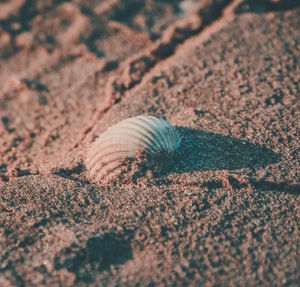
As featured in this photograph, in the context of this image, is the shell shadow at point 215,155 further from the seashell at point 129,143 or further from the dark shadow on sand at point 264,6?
the dark shadow on sand at point 264,6

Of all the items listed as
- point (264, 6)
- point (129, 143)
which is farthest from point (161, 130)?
point (264, 6)

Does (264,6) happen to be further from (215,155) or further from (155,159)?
(155,159)

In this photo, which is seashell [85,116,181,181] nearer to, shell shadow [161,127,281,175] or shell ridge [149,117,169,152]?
shell ridge [149,117,169,152]

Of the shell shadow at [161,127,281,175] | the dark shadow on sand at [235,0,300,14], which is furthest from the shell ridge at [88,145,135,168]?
the dark shadow on sand at [235,0,300,14]

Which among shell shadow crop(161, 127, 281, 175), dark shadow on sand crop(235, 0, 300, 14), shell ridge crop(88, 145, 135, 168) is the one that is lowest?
shell shadow crop(161, 127, 281, 175)

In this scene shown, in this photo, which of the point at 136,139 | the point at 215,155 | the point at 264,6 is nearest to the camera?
the point at 136,139
